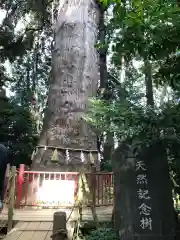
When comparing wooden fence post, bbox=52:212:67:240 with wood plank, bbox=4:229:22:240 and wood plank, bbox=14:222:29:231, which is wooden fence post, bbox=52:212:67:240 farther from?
wood plank, bbox=14:222:29:231

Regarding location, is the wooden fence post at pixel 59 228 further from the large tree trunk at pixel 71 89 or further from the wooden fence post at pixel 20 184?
the large tree trunk at pixel 71 89

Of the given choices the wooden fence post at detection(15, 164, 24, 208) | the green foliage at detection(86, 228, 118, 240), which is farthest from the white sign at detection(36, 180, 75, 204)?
the green foliage at detection(86, 228, 118, 240)

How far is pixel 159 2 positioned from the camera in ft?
8.47

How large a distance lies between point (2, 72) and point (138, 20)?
14588mm

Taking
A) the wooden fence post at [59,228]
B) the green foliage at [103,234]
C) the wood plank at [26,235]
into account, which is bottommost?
the wood plank at [26,235]

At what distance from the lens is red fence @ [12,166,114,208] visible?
230 inches

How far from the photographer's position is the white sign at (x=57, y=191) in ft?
19.0

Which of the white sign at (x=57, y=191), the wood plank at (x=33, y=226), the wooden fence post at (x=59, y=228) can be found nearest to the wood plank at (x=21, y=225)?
the wood plank at (x=33, y=226)

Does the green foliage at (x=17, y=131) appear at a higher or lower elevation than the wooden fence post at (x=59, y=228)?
higher

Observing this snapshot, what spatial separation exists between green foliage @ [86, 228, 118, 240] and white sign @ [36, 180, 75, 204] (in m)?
1.62

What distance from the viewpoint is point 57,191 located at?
5855mm

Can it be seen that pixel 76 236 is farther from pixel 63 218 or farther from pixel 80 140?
pixel 80 140

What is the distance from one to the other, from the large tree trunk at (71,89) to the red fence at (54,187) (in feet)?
3.54

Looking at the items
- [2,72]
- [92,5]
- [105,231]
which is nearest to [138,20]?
[105,231]
